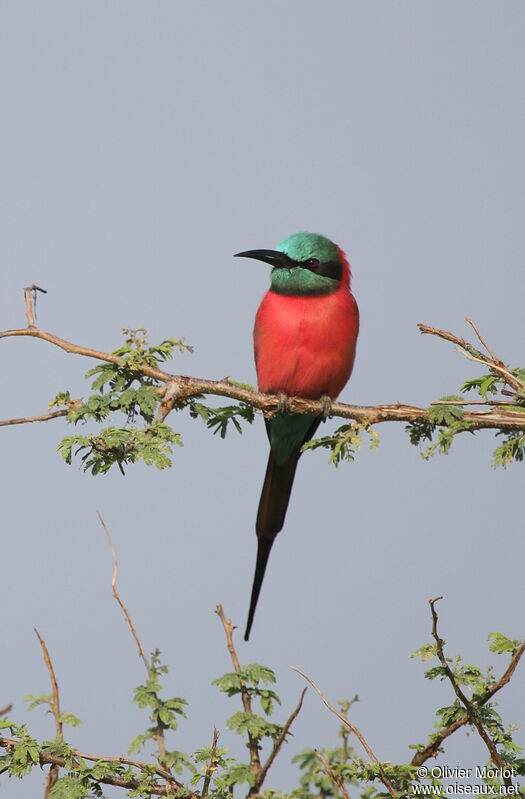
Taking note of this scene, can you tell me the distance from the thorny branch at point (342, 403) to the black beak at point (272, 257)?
49.3 inches

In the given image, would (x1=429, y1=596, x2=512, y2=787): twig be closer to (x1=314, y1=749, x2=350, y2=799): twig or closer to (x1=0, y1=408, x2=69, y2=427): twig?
(x1=314, y1=749, x2=350, y2=799): twig

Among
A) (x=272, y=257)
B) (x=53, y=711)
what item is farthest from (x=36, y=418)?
(x=272, y=257)

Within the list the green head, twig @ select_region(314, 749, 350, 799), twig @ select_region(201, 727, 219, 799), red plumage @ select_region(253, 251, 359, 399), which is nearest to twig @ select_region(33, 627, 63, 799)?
twig @ select_region(201, 727, 219, 799)

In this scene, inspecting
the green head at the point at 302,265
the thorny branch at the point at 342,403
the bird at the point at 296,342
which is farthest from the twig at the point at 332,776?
the green head at the point at 302,265

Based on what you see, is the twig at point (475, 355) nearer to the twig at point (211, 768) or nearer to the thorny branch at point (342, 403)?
the thorny branch at point (342, 403)

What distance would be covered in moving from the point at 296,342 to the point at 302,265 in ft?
1.41

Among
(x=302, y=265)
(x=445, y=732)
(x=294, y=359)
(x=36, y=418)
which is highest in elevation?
(x=302, y=265)

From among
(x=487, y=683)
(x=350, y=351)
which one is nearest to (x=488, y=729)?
(x=487, y=683)

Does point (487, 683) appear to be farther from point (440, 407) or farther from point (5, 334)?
point (5, 334)

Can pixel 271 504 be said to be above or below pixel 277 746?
above

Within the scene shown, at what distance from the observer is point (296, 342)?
470 centimetres

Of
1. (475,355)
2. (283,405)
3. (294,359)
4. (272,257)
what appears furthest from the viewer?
(272,257)

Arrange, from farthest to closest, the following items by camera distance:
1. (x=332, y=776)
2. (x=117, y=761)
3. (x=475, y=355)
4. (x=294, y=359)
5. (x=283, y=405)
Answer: (x=294, y=359), (x=283, y=405), (x=475, y=355), (x=117, y=761), (x=332, y=776)

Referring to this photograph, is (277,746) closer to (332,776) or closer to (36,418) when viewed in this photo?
(332,776)
